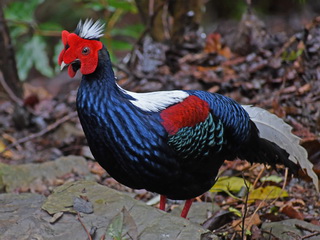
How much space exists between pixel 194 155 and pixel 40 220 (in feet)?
3.37

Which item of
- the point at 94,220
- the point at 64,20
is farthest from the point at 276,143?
the point at 64,20

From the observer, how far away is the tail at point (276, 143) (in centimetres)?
383

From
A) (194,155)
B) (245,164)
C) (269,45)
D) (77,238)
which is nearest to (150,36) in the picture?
(269,45)

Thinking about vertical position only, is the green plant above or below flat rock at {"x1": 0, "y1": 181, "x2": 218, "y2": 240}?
above

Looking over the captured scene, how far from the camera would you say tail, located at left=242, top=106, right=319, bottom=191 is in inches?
151

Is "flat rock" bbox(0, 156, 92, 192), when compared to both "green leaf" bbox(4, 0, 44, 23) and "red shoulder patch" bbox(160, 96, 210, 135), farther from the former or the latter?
"green leaf" bbox(4, 0, 44, 23)

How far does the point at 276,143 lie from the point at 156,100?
→ 1.10m

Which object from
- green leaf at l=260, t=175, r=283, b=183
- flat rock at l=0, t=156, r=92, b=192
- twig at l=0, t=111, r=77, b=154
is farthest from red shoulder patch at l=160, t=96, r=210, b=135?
twig at l=0, t=111, r=77, b=154

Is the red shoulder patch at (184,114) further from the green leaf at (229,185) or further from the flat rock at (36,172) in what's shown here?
the flat rock at (36,172)

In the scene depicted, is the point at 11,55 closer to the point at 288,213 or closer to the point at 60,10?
the point at 288,213

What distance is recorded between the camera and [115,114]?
312 centimetres

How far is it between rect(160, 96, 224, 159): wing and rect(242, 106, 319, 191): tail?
536 millimetres

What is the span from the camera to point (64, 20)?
39.6 feet

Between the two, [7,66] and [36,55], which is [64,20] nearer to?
[36,55]
